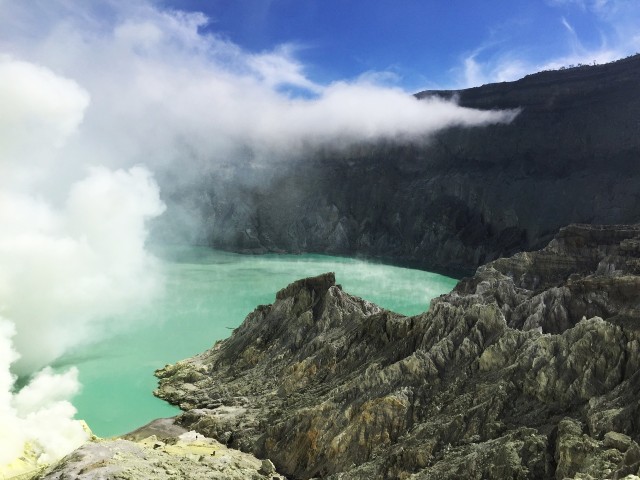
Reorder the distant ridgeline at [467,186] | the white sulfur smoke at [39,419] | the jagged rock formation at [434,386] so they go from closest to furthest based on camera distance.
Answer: the jagged rock formation at [434,386] → the white sulfur smoke at [39,419] → the distant ridgeline at [467,186]

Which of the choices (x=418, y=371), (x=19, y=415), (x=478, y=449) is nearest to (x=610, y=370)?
(x=478, y=449)

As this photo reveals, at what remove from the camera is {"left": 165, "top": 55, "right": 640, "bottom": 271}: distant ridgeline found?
2953 inches

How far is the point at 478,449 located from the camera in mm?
15070

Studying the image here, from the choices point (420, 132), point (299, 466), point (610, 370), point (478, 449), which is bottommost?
point (299, 466)

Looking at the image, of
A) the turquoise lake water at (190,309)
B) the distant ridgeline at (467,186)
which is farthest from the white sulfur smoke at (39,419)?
the distant ridgeline at (467,186)

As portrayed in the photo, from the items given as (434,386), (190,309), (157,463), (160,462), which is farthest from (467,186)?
(157,463)

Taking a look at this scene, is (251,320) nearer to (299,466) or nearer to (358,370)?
(358,370)

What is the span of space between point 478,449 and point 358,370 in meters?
8.11

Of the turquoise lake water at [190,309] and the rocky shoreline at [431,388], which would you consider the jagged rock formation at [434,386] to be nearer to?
the rocky shoreline at [431,388]

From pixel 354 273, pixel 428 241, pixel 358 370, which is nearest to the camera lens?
pixel 358 370

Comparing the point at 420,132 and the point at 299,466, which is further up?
the point at 420,132

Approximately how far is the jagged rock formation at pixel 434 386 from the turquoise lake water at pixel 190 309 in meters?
2.11

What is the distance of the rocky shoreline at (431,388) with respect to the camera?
14453 mm

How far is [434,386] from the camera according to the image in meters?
19.3
